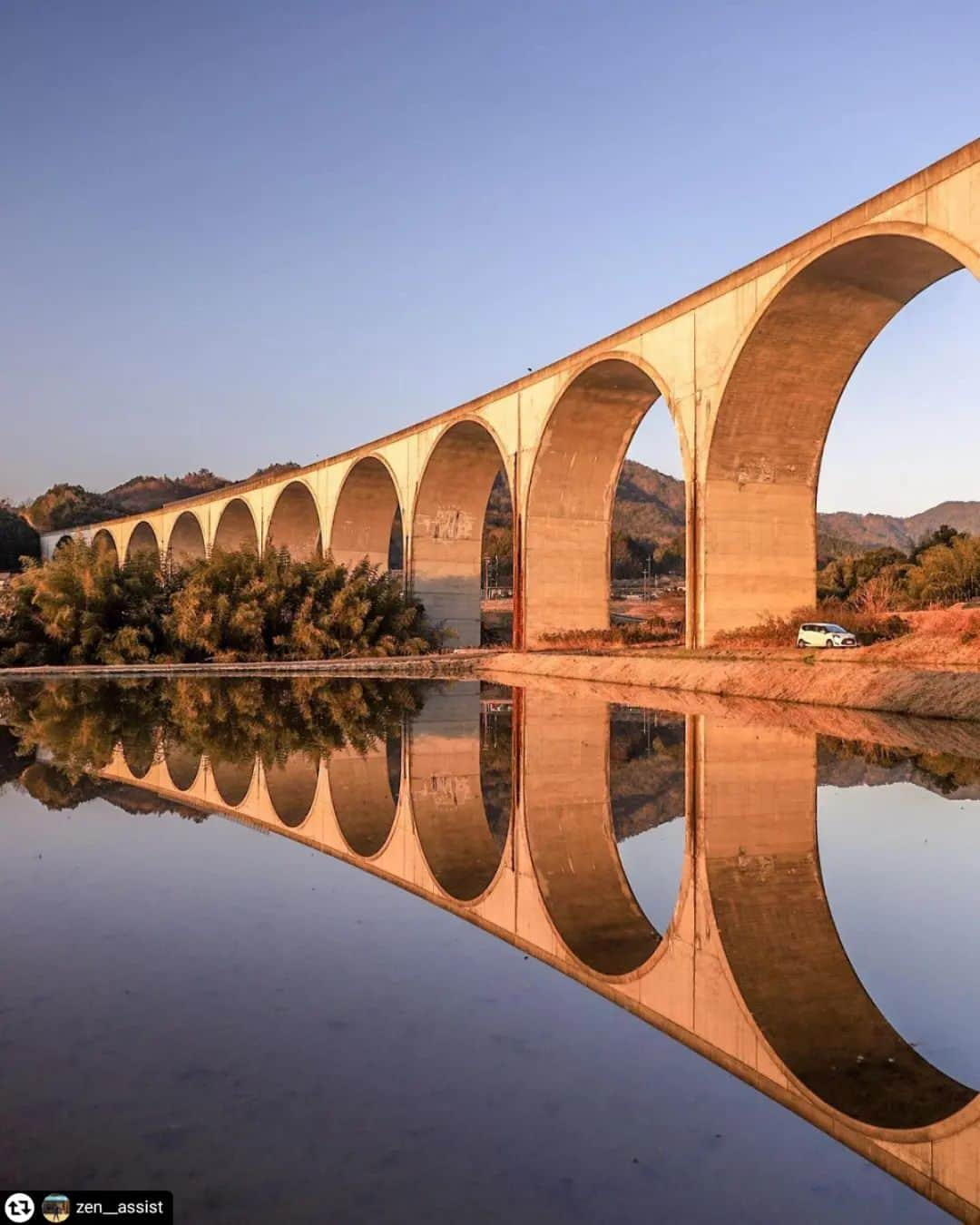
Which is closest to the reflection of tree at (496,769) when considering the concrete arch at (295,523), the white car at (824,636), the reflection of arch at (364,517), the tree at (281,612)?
the white car at (824,636)

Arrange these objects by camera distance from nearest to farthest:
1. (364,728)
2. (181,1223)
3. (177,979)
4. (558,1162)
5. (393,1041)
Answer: (181,1223) → (558,1162) → (393,1041) → (177,979) → (364,728)

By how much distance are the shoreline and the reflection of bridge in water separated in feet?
12.8

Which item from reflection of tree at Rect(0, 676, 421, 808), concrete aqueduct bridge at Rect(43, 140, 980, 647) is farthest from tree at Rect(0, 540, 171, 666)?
reflection of tree at Rect(0, 676, 421, 808)

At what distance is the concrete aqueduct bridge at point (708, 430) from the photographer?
15.5m

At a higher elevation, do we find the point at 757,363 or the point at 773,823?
the point at 757,363

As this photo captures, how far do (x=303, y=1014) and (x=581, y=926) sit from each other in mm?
1333

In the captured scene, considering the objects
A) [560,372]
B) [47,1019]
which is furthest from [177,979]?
[560,372]

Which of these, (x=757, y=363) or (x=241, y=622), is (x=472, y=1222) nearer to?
(x=757, y=363)

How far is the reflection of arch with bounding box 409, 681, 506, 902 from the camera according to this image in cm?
461

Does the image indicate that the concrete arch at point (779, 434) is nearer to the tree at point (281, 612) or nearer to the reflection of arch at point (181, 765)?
the tree at point (281, 612)

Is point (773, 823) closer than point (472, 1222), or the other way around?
point (472, 1222)

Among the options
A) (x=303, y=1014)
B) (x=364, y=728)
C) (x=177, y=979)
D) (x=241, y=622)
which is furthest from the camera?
(x=241, y=622)

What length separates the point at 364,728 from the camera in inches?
405

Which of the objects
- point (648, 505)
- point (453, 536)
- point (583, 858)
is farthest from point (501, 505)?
point (583, 858)
